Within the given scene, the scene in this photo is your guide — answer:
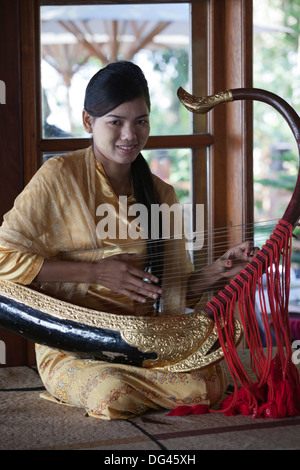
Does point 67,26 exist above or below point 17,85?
above

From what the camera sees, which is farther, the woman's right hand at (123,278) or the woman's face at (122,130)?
the woman's face at (122,130)

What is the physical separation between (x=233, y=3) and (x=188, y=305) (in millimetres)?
1139

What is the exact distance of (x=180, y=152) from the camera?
2.42 metres

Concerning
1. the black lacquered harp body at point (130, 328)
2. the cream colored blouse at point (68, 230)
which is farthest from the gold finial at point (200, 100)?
the cream colored blouse at point (68, 230)

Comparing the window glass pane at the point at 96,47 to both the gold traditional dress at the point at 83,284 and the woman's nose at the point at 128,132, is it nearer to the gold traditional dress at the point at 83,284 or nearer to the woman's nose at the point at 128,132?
the gold traditional dress at the point at 83,284

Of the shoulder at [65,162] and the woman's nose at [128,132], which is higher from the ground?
the woman's nose at [128,132]

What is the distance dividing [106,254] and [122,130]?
1.18ft

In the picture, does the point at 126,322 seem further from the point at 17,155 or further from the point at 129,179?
the point at 17,155

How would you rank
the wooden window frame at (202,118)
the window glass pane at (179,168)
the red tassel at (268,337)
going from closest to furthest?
the red tassel at (268,337), the wooden window frame at (202,118), the window glass pane at (179,168)

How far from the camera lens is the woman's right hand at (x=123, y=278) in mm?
1682

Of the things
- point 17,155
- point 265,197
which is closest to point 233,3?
point 17,155

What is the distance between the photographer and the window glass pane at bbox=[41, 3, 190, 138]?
225 centimetres

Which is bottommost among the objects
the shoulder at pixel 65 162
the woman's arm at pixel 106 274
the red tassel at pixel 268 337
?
the red tassel at pixel 268 337

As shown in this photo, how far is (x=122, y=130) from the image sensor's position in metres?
1.81
